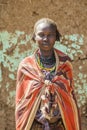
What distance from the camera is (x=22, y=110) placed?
6.26 metres

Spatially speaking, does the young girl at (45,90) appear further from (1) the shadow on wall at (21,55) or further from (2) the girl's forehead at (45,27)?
(1) the shadow on wall at (21,55)

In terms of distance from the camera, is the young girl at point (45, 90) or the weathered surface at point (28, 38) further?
the weathered surface at point (28, 38)

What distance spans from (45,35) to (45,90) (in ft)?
1.62

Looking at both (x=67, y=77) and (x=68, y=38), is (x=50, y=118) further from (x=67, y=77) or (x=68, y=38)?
(x=68, y=38)

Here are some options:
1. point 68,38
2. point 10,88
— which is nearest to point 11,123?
point 10,88

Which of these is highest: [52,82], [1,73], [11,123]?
[52,82]

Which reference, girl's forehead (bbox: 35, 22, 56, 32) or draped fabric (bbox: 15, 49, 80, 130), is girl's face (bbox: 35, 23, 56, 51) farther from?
draped fabric (bbox: 15, 49, 80, 130)

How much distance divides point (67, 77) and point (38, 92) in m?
0.31

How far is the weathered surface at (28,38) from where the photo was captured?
28.6 feet

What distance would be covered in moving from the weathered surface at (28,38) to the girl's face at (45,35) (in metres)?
2.48

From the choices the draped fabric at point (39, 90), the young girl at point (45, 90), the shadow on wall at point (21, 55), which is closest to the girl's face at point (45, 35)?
the young girl at point (45, 90)

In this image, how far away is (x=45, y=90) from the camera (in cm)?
622

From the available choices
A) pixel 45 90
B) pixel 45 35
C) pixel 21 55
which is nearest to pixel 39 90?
pixel 45 90

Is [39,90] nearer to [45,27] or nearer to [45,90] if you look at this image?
[45,90]
